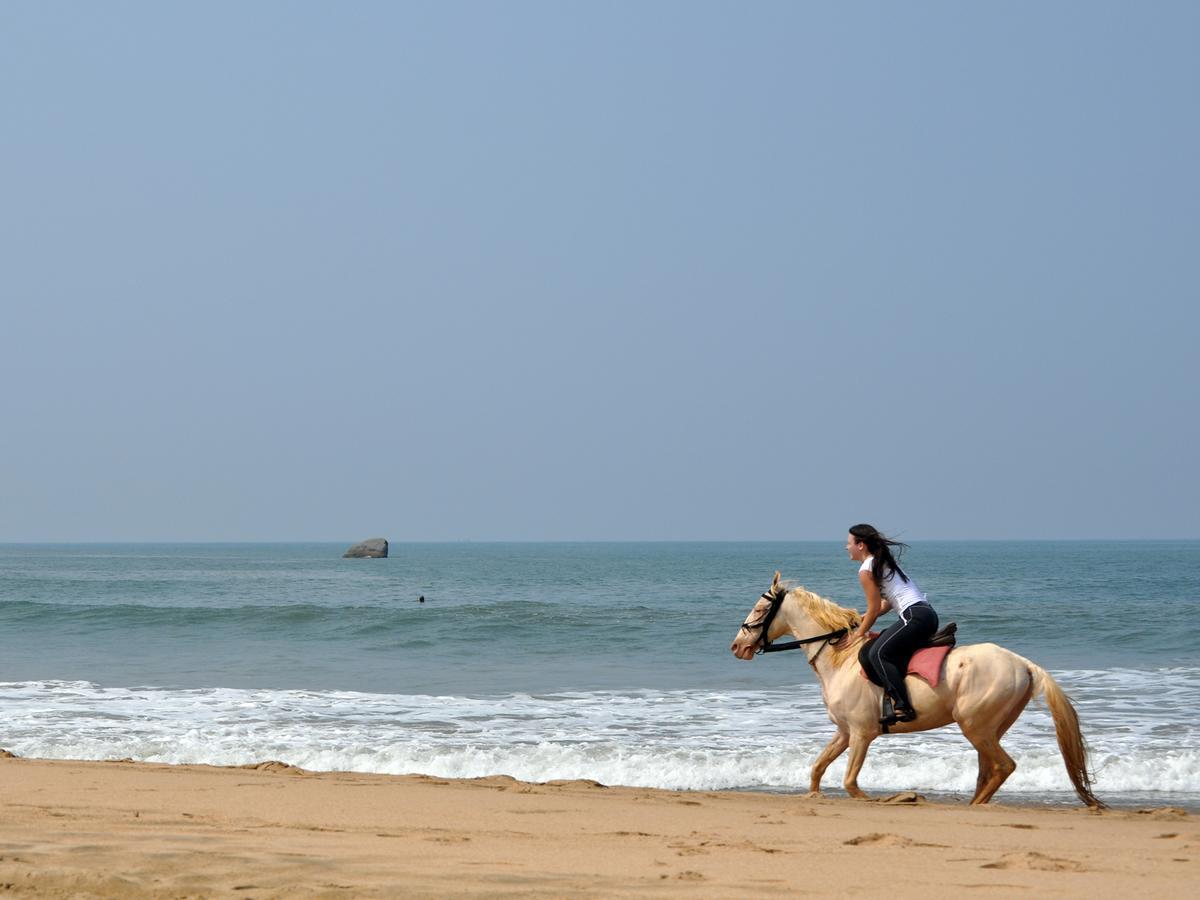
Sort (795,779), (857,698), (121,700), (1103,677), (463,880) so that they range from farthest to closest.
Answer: (1103,677) → (121,700) → (795,779) → (857,698) → (463,880)

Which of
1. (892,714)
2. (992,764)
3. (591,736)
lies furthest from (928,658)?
(591,736)

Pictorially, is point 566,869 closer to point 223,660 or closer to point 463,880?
point 463,880

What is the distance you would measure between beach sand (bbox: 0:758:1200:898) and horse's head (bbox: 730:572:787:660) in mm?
1155

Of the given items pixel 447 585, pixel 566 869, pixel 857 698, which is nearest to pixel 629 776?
pixel 857 698

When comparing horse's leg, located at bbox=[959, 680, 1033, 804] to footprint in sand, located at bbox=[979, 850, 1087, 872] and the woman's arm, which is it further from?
footprint in sand, located at bbox=[979, 850, 1087, 872]

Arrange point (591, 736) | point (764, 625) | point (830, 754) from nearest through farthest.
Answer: point (830, 754), point (764, 625), point (591, 736)

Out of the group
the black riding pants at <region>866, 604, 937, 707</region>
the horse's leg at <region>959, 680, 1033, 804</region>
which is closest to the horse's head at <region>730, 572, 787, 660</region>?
the black riding pants at <region>866, 604, 937, 707</region>

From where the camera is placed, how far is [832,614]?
8.88 m

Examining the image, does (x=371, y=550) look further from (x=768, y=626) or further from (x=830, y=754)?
(x=830, y=754)

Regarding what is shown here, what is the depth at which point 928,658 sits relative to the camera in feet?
27.8

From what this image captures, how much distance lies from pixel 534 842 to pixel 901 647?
3385 millimetres

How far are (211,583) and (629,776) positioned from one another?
48759 millimetres

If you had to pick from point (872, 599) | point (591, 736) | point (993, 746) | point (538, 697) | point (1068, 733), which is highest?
point (872, 599)

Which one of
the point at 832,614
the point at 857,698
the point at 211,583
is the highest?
the point at 832,614
